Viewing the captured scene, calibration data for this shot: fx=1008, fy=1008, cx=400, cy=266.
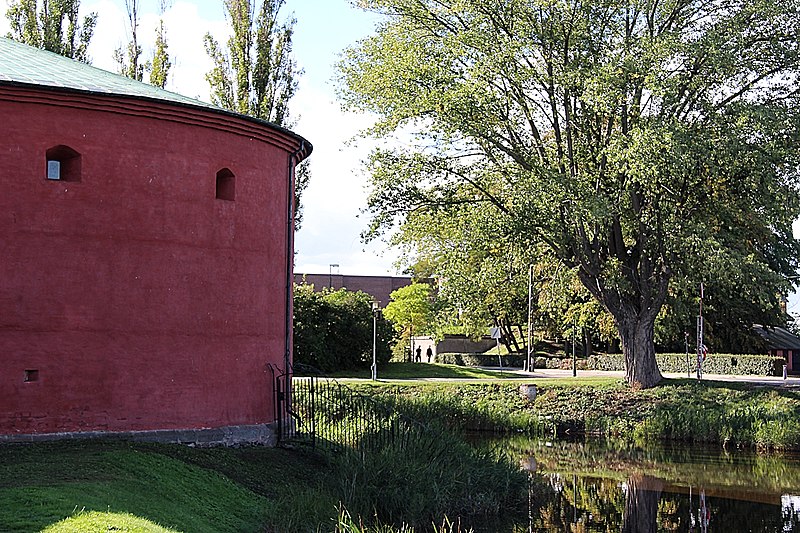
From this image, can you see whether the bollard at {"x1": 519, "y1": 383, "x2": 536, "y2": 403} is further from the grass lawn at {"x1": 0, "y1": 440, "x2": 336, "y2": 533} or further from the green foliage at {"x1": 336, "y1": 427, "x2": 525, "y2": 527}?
the grass lawn at {"x1": 0, "y1": 440, "x2": 336, "y2": 533}

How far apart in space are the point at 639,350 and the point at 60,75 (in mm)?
18369

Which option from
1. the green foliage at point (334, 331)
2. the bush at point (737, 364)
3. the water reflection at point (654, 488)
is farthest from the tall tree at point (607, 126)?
the bush at point (737, 364)

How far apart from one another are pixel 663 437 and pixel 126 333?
16.1 meters

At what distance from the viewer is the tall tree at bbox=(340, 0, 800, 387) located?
947 inches

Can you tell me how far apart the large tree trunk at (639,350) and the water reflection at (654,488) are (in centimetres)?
352

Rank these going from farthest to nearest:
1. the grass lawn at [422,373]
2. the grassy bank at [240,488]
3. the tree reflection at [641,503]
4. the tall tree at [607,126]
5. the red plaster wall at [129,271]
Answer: the grass lawn at [422,373] < the tall tree at [607,126] < the tree reflection at [641,503] < the red plaster wall at [129,271] < the grassy bank at [240,488]

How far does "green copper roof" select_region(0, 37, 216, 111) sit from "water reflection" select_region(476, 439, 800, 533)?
872 cm

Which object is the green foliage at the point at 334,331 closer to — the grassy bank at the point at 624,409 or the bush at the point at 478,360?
the grassy bank at the point at 624,409

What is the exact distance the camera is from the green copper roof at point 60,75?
47.9 ft

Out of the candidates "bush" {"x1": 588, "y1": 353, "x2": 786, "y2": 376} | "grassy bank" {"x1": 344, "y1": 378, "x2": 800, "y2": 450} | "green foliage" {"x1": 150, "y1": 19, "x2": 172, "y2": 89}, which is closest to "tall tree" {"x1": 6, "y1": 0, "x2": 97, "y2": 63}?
"green foliage" {"x1": 150, "y1": 19, "x2": 172, "y2": 89}

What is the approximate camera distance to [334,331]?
1535 inches

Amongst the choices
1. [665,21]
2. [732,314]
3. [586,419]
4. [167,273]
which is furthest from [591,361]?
[167,273]

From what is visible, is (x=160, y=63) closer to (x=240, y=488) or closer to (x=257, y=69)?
(x=257, y=69)

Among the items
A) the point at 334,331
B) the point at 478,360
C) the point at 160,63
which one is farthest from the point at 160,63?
the point at 478,360
